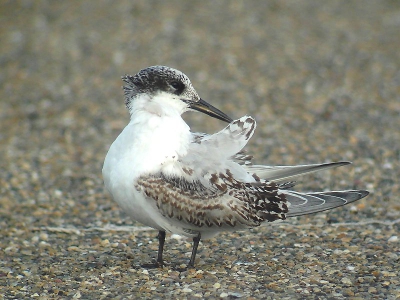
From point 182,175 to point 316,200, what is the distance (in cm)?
95

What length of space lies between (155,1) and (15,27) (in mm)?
2725

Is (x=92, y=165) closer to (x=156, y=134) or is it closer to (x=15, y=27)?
(x=156, y=134)

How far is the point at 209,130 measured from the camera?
27.6 ft

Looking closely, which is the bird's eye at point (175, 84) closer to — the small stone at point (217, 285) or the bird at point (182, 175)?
the bird at point (182, 175)

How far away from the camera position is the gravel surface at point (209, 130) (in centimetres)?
461

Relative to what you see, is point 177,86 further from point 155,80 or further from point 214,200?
point 214,200

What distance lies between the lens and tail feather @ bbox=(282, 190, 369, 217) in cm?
472

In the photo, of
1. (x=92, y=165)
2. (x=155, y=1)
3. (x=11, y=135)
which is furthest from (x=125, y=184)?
(x=155, y=1)

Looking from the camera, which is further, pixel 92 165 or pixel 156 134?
pixel 92 165

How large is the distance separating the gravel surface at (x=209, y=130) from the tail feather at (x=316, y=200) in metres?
0.38

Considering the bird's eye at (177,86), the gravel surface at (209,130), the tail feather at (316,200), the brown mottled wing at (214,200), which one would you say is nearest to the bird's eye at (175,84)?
the bird's eye at (177,86)

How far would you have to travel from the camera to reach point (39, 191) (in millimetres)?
6801

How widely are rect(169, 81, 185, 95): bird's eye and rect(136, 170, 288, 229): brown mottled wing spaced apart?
640 mm

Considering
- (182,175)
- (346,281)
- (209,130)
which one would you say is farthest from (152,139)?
(209,130)
